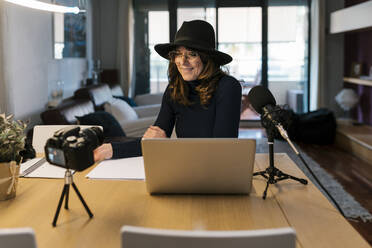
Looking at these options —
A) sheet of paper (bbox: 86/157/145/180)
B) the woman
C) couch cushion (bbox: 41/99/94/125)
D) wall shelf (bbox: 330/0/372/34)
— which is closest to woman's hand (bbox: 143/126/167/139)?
the woman

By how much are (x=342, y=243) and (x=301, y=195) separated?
0.41m

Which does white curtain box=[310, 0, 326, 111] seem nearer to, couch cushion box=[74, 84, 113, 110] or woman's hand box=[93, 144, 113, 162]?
couch cushion box=[74, 84, 113, 110]

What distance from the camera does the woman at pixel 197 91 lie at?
2.07m

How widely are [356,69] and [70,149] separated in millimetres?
6223

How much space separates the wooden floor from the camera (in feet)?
11.6

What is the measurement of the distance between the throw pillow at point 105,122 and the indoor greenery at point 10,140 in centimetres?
209

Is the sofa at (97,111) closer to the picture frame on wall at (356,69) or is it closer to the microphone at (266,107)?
the microphone at (266,107)

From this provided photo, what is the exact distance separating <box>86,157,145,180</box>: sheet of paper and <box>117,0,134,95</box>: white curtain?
576 centimetres

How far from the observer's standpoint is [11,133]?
4.95 feet

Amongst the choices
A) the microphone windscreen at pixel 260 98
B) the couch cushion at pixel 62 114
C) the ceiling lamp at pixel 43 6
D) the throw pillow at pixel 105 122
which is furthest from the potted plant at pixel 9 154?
the couch cushion at pixel 62 114

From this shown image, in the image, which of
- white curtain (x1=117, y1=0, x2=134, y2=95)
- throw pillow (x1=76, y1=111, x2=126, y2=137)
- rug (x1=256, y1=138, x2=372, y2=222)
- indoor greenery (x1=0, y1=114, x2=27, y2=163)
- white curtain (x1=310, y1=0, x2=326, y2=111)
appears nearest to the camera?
indoor greenery (x1=0, y1=114, x2=27, y2=163)

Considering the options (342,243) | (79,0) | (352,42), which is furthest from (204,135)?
(352,42)

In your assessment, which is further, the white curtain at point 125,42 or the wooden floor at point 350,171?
the white curtain at point 125,42

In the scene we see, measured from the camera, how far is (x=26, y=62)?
4.13 meters
